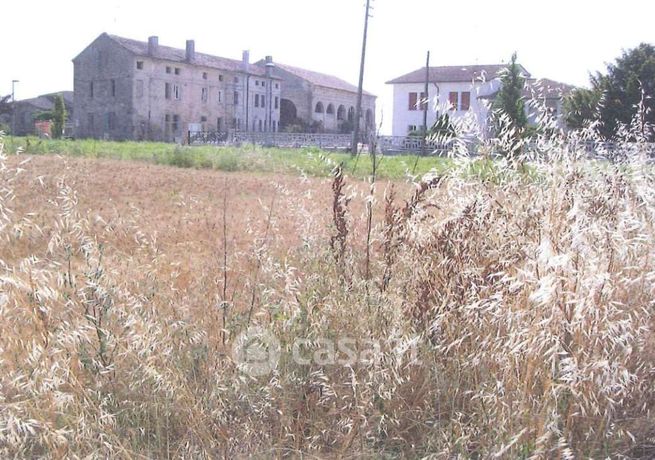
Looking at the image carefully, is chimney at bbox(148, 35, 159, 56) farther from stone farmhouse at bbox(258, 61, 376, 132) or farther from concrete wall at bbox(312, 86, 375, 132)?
concrete wall at bbox(312, 86, 375, 132)

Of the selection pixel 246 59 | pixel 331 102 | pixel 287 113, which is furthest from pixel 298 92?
pixel 246 59

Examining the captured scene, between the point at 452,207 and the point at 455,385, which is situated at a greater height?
the point at 452,207

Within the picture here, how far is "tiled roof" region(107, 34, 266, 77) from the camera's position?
45938mm

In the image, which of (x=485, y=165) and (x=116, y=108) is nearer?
(x=485, y=165)

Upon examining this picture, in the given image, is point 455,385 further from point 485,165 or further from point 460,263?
point 485,165

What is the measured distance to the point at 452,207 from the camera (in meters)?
3.02

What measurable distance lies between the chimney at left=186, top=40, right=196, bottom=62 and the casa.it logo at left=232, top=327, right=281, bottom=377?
50497mm

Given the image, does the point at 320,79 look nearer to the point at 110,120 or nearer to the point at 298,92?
the point at 298,92

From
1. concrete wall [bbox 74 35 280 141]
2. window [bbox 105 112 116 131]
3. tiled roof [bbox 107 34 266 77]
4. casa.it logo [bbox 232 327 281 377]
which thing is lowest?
casa.it logo [bbox 232 327 281 377]

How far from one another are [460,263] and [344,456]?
0.96 meters

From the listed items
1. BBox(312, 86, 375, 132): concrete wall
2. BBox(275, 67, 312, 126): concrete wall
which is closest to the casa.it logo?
BBox(312, 86, 375, 132): concrete wall

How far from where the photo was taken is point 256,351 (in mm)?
2516

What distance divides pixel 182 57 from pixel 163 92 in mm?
4064

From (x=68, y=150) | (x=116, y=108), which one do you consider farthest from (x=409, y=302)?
(x=116, y=108)
